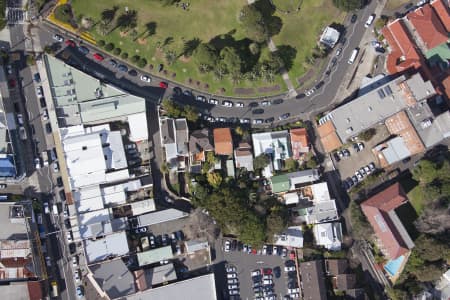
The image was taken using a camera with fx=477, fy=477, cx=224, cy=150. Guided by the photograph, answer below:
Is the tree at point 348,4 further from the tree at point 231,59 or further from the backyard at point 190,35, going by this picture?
the tree at point 231,59

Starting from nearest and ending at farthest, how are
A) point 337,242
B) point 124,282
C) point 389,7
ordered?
point 124,282 → point 337,242 → point 389,7

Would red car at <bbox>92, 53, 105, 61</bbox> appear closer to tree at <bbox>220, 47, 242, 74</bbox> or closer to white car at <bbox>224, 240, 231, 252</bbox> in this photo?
tree at <bbox>220, 47, 242, 74</bbox>

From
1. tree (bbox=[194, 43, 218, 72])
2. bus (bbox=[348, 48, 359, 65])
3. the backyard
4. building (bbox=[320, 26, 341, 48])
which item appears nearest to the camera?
tree (bbox=[194, 43, 218, 72])

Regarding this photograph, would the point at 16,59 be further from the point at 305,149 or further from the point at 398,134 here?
the point at 398,134

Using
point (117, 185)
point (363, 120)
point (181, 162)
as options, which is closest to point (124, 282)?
point (117, 185)

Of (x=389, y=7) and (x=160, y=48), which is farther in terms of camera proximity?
→ (x=389, y=7)

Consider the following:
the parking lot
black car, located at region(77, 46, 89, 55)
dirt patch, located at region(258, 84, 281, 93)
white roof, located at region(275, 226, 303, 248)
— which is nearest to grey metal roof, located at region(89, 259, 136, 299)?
the parking lot
